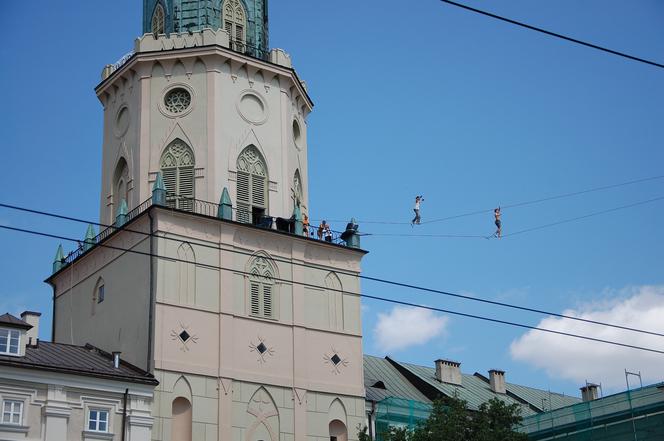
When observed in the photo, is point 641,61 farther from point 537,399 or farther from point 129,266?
point 537,399

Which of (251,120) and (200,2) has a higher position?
(200,2)

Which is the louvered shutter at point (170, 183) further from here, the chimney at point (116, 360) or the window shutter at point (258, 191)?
the chimney at point (116, 360)

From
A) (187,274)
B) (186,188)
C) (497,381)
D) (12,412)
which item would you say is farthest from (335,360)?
(497,381)

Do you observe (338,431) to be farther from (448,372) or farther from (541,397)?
(541,397)

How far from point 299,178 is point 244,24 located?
7771 mm

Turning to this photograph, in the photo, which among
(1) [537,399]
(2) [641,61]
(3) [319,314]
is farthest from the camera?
(1) [537,399]

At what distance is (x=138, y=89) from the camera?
52844 millimetres

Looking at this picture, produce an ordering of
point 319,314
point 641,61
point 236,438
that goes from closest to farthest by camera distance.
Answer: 1. point 641,61
2. point 236,438
3. point 319,314

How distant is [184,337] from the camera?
151 ft

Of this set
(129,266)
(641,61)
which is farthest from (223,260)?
(641,61)

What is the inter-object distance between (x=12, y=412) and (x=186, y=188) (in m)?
13.8

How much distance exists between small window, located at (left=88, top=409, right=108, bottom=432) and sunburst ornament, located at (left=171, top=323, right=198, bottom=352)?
465 centimetres

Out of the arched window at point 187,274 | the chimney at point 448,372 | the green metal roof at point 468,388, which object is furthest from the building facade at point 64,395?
the chimney at point 448,372

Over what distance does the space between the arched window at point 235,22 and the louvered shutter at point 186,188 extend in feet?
22.8
